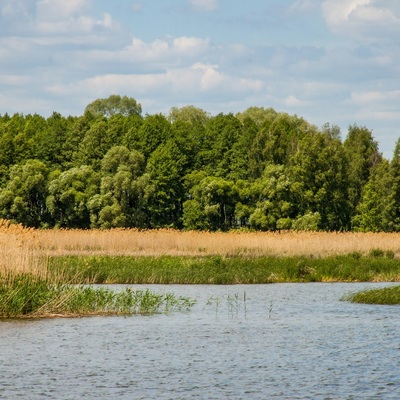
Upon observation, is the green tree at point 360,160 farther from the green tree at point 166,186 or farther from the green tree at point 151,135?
the green tree at point 151,135

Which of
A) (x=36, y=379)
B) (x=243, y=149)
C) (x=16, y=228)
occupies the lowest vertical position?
(x=36, y=379)

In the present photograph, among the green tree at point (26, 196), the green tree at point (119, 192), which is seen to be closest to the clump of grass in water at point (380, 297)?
the green tree at point (119, 192)

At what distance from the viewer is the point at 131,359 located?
19.5m

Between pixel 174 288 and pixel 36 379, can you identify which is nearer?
pixel 36 379

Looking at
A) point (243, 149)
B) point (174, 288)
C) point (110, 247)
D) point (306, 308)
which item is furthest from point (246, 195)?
point (306, 308)

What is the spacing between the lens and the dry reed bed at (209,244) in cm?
4319

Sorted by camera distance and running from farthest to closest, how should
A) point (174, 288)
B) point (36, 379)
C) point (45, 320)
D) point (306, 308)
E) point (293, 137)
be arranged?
point (293, 137) < point (174, 288) < point (306, 308) < point (45, 320) < point (36, 379)

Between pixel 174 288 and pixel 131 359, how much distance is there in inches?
621

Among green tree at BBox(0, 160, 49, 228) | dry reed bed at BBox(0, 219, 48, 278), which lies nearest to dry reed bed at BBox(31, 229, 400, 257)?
dry reed bed at BBox(0, 219, 48, 278)

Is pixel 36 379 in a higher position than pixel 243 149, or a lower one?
lower

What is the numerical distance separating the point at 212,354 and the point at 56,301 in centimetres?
631

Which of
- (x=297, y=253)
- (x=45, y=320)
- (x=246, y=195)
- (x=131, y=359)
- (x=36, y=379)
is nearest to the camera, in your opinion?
(x=36, y=379)

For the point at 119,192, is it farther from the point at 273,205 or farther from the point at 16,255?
the point at 16,255

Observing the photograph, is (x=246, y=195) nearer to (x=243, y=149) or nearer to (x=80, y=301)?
(x=243, y=149)
